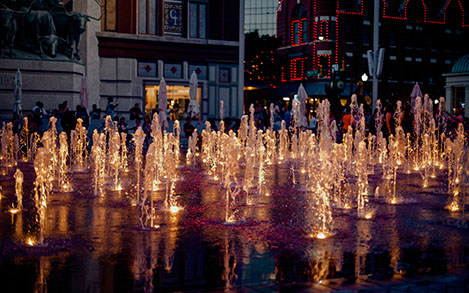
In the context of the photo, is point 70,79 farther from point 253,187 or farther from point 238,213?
point 238,213

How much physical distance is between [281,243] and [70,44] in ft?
71.1

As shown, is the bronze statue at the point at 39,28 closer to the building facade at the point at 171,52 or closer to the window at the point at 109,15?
the building facade at the point at 171,52

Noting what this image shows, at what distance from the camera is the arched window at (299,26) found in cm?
5284

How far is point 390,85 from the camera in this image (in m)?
51.7

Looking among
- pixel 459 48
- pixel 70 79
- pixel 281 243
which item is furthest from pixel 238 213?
pixel 459 48

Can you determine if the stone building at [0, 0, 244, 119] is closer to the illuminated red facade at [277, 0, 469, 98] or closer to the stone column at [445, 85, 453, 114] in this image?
the stone column at [445, 85, 453, 114]

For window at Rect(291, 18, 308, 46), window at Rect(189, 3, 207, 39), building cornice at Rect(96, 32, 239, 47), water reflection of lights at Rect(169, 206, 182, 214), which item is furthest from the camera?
window at Rect(291, 18, 308, 46)

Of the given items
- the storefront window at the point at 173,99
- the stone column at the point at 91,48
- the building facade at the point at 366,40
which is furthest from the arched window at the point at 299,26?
the stone column at the point at 91,48

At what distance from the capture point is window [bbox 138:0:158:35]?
29984 mm

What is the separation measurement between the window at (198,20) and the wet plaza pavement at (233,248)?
21957 millimetres

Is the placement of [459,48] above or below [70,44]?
above

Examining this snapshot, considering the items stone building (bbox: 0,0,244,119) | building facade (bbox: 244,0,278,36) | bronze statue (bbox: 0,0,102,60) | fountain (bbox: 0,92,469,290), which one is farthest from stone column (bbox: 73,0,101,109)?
building facade (bbox: 244,0,278,36)

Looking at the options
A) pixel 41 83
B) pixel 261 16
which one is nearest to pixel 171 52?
pixel 41 83

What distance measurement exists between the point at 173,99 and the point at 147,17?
423cm
